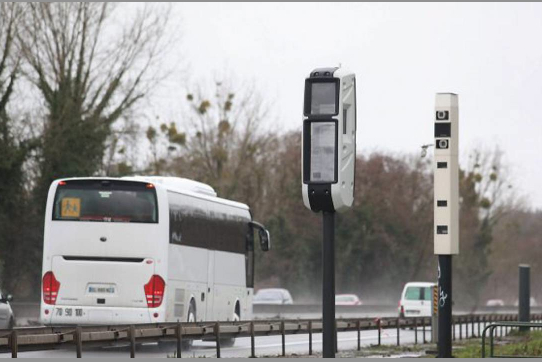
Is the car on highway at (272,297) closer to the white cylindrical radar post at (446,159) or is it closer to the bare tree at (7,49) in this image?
the bare tree at (7,49)

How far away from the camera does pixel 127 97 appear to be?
68.7 meters

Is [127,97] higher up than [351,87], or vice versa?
[127,97]

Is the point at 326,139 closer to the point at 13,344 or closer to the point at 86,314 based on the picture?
the point at 13,344

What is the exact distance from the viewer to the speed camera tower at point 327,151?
16.0 m

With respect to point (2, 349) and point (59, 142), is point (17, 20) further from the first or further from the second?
point (2, 349)

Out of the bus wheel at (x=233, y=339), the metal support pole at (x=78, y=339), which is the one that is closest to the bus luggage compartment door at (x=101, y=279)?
the bus wheel at (x=233, y=339)

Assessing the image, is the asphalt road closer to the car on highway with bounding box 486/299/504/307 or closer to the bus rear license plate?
the bus rear license plate

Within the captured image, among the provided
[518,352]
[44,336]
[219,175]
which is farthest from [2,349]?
[219,175]

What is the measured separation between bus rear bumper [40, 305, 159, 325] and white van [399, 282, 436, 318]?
1004 inches

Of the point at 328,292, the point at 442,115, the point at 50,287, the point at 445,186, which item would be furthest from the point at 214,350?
the point at 328,292

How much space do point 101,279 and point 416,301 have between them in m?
26.3

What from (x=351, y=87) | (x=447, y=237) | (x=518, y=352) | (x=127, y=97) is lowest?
(x=518, y=352)

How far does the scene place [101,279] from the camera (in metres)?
31.7

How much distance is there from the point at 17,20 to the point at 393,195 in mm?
48039
